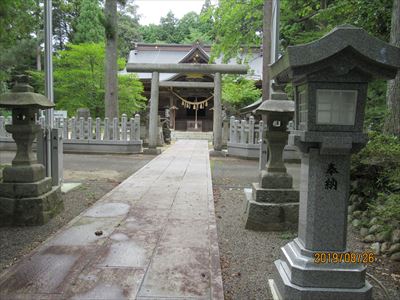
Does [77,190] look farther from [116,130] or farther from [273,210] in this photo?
[116,130]

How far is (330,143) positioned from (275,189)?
261cm

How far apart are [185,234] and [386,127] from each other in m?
4.60

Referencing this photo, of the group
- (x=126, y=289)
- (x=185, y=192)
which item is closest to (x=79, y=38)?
(x=185, y=192)

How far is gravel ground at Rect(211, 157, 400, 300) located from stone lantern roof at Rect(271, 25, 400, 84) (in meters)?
2.05

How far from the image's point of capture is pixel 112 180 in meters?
9.37

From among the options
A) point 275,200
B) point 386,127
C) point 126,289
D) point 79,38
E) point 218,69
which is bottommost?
point 126,289

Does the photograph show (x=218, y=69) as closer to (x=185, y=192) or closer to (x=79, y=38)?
(x=185, y=192)

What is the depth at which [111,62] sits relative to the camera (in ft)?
52.4

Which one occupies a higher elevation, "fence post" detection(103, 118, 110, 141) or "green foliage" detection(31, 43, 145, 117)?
"green foliage" detection(31, 43, 145, 117)

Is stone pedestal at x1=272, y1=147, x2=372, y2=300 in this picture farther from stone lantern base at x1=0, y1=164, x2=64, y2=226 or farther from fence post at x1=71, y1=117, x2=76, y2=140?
fence post at x1=71, y1=117, x2=76, y2=140

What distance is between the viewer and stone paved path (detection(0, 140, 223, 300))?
3.37 m

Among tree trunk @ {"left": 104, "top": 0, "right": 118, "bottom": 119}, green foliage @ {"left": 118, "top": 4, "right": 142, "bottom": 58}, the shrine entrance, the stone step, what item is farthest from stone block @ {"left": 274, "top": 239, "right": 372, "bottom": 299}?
Result: green foliage @ {"left": 118, "top": 4, "right": 142, "bottom": 58}

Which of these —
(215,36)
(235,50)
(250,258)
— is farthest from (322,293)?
(215,36)
